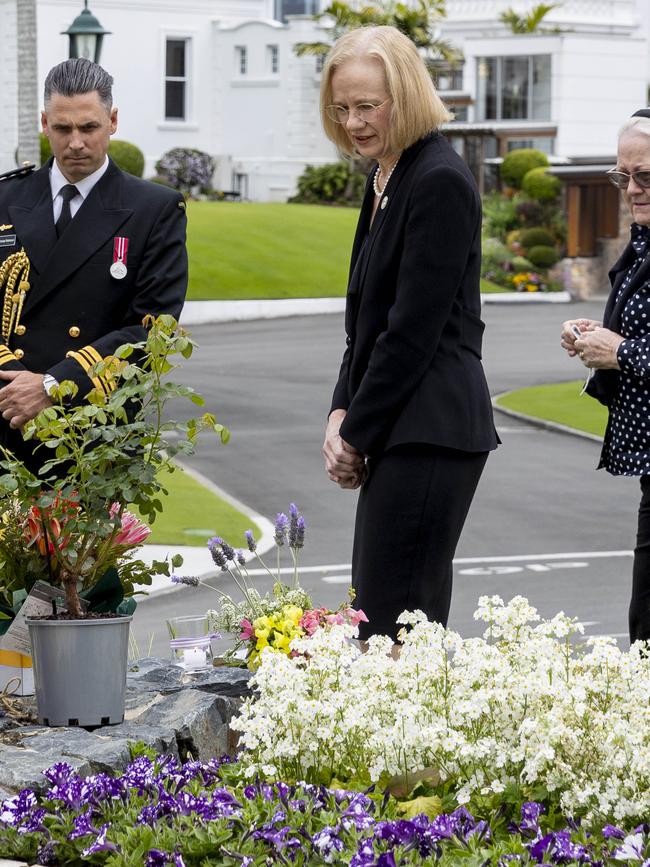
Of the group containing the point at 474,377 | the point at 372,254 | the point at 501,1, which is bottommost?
the point at 474,377

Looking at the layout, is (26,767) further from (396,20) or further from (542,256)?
(396,20)

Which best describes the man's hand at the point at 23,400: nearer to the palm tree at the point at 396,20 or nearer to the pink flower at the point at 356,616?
the pink flower at the point at 356,616

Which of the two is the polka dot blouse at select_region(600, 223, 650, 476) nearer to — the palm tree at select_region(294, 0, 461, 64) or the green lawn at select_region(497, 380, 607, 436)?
the green lawn at select_region(497, 380, 607, 436)

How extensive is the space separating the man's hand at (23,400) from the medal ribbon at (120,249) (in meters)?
0.53

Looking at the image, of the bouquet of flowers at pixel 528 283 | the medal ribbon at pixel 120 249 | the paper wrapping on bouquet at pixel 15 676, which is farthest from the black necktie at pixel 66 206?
the bouquet of flowers at pixel 528 283

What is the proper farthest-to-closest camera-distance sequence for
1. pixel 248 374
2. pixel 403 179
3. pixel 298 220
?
pixel 298 220
pixel 248 374
pixel 403 179

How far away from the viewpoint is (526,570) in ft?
39.9

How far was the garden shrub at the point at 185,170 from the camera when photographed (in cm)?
5181

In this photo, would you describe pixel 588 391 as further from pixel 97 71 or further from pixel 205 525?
pixel 205 525

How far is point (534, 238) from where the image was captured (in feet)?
150

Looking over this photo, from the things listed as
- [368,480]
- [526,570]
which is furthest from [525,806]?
[526,570]

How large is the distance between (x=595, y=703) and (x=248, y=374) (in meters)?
22.6

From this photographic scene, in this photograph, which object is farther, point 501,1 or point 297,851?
point 501,1

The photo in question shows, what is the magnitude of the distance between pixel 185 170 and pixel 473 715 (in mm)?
49352
